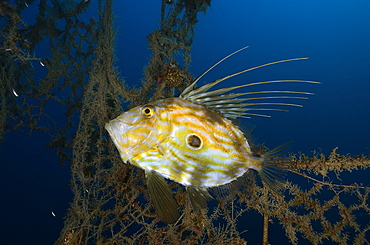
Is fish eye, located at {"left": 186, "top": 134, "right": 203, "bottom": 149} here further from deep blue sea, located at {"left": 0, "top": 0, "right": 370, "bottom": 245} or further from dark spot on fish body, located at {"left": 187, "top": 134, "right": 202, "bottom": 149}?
deep blue sea, located at {"left": 0, "top": 0, "right": 370, "bottom": 245}

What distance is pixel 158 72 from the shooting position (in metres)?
3.59

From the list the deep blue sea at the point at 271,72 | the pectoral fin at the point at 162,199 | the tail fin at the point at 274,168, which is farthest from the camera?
the deep blue sea at the point at 271,72

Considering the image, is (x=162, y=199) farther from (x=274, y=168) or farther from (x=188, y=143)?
(x=274, y=168)

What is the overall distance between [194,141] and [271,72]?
7945 cm

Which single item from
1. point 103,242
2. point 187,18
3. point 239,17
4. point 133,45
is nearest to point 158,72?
point 187,18

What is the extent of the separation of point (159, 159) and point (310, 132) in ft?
233

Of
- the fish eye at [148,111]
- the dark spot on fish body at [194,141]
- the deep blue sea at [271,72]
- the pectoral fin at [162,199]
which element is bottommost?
the pectoral fin at [162,199]

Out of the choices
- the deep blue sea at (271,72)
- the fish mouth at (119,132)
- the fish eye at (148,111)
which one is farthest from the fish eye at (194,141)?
the deep blue sea at (271,72)

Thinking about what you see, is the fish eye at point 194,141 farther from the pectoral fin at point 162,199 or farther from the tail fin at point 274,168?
the tail fin at point 274,168

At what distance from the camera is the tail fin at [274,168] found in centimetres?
189

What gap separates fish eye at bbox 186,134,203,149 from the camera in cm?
179

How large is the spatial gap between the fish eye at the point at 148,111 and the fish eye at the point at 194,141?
341 millimetres

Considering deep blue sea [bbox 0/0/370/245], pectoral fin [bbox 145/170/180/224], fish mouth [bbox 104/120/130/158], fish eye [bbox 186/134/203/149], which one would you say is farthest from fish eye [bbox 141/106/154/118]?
deep blue sea [bbox 0/0/370/245]

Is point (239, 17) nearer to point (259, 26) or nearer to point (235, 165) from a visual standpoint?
point (259, 26)
